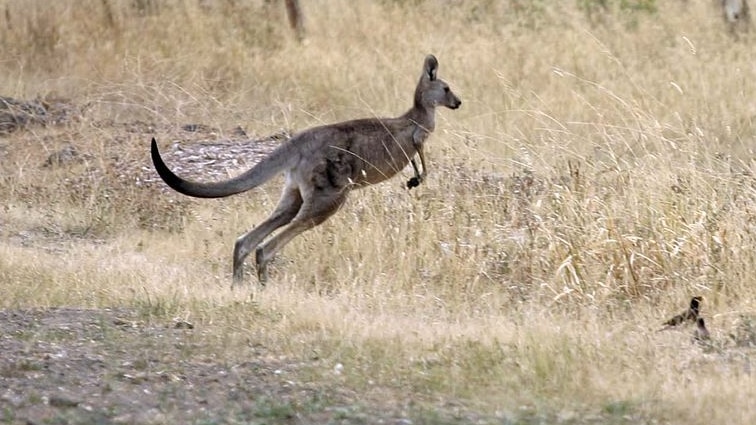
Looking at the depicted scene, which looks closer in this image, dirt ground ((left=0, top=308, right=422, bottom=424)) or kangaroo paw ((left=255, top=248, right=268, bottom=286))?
dirt ground ((left=0, top=308, right=422, bottom=424))

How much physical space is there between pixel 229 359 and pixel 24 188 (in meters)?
7.57

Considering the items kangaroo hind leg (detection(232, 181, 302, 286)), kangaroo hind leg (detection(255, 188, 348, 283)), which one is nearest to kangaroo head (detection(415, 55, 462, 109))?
kangaroo hind leg (detection(232, 181, 302, 286))

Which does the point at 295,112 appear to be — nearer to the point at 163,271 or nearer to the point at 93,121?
the point at 93,121

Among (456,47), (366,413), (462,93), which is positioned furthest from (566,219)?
(456,47)

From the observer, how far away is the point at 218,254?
466 inches

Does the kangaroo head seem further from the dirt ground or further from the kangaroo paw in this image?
the dirt ground

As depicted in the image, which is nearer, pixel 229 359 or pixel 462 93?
pixel 229 359

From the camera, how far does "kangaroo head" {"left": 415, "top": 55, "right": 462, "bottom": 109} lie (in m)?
12.3

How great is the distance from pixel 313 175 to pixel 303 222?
40cm

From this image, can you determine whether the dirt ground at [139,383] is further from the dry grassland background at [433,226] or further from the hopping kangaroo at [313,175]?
the hopping kangaroo at [313,175]

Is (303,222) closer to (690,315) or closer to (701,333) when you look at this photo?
(690,315)

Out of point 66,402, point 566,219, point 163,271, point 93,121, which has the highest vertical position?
point 93,121

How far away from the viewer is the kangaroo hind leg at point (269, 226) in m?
10.7

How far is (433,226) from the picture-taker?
1094cm
